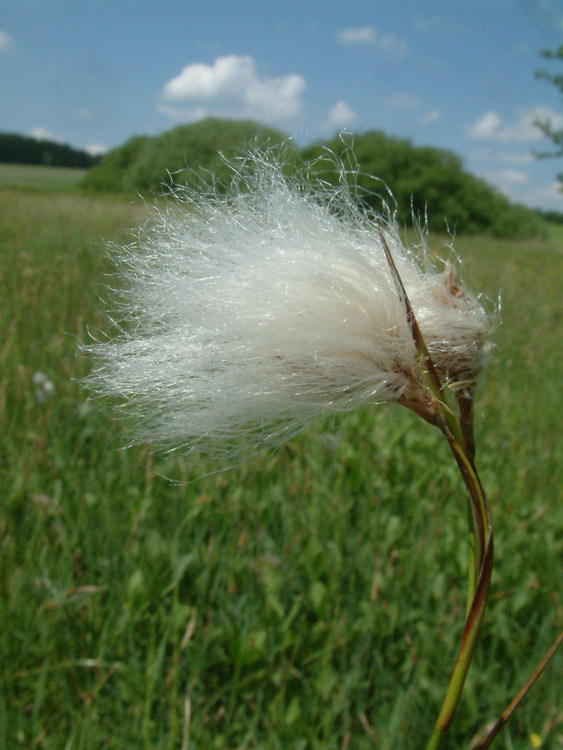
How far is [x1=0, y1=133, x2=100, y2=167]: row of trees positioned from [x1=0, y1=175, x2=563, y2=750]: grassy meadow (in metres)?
29.2

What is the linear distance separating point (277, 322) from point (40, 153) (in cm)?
3240

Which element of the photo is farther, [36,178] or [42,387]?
[36,178]

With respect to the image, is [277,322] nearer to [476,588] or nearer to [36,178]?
[476,588]

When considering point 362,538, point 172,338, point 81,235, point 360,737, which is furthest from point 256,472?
point 81,235

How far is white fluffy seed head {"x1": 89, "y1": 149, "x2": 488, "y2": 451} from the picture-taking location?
55 centimetres

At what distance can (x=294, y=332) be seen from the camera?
1.82ft

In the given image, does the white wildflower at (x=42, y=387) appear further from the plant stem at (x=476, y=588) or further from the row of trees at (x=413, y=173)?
the row of trees at (x=413, y=173)

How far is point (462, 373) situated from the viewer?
0.55 metres

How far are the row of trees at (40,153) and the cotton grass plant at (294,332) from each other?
30.1 metres

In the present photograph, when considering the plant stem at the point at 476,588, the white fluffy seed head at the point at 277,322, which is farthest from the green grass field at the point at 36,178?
the plant stem at the point at 476,588

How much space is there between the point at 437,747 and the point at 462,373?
329 mm

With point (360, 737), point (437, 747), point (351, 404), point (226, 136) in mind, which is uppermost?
point (226, 136)

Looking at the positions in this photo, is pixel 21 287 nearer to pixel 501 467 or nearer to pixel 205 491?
pixel 205 491

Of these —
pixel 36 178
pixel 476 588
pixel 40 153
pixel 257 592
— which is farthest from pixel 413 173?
pixel 40 153
